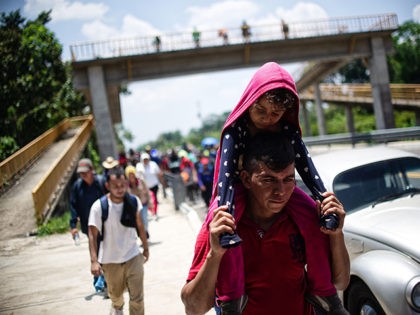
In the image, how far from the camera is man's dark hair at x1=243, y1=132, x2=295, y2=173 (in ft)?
6.05

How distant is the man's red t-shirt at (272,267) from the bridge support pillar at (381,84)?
1022 inches

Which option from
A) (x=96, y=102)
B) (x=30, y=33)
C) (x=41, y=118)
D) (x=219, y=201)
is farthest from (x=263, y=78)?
(x=96, y=102)

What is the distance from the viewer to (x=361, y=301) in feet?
11.1

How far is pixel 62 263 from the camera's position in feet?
25.4

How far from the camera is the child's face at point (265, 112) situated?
1.81m

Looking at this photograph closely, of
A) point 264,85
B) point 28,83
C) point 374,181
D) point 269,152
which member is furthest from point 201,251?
point 28,83

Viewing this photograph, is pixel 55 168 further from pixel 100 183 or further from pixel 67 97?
pixel 67 97

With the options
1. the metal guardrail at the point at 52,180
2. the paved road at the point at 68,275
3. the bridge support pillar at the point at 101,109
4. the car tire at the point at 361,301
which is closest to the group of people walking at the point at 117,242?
the paved road at the point at 68,275

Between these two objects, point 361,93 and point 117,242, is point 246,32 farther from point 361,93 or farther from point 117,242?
point 117,242

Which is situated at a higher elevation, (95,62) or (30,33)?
(95,62)

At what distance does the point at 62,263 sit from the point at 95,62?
16.5 meters

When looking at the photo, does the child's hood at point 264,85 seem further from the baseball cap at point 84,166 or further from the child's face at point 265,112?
the baseball cap at point 84,166

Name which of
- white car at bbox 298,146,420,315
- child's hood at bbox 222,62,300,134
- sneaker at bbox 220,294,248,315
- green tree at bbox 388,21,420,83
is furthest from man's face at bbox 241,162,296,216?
green tree at bbox 388,21,420,83

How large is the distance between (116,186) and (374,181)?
2.86 metres
